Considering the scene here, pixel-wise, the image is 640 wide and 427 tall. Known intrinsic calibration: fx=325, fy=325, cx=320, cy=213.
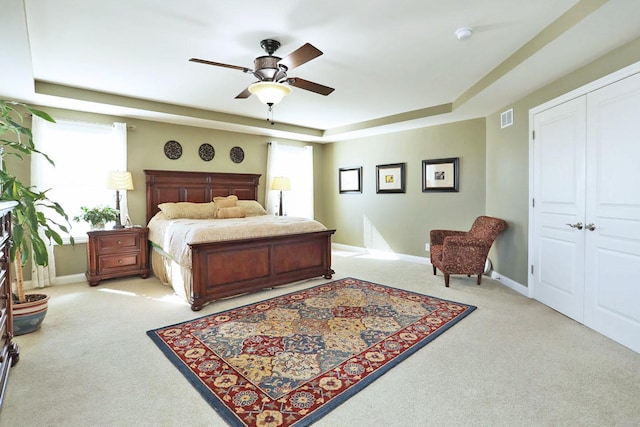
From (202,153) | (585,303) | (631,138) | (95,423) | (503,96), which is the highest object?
(503,96)

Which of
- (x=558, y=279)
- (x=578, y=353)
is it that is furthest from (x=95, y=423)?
(x=558, y=279)

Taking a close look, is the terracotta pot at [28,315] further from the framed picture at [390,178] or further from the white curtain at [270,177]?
the framed picture at [390,178]

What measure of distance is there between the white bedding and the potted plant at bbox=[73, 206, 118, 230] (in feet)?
1.81

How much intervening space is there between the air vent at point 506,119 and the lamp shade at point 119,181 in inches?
210

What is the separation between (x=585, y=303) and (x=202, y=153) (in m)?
5.61

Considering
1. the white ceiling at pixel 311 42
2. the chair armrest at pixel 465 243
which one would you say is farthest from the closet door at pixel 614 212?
the chair armrest at pixel 465 243

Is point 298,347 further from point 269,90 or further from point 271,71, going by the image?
point 271,71

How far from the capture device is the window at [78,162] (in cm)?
435

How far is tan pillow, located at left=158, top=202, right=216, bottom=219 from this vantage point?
494 centimetres

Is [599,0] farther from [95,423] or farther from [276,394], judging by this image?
[95,423]

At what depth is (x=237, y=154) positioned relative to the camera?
20.3ft

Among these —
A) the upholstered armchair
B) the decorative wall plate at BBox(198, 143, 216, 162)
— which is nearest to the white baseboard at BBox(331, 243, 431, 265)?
the upholstered armchair

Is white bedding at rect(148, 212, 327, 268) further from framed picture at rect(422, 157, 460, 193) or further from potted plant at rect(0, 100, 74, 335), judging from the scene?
framed picture at rect(422, 157, 460, 193)

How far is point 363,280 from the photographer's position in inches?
184
